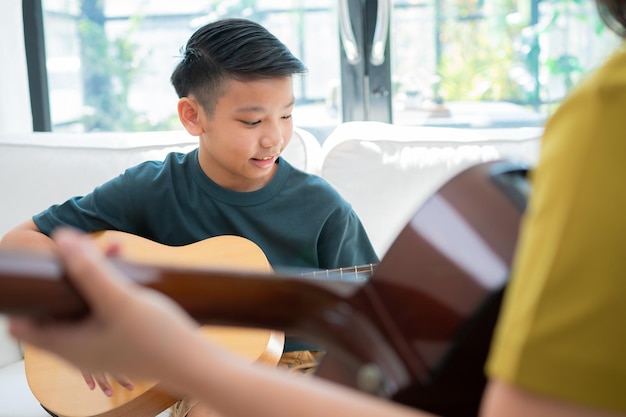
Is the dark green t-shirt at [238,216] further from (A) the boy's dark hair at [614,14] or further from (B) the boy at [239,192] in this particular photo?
(A) the boy's dark hair at [614,14]

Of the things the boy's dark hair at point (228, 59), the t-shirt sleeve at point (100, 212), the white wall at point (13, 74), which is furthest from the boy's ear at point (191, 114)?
the white wall at point (13, 74)

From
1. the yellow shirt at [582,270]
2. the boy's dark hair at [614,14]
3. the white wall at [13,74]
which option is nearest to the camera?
the yellow shirt at [582,270]

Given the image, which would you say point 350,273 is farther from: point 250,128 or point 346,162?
point 346,162

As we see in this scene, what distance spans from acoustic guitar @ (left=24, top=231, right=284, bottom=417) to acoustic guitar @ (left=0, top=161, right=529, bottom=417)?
2.45 feet

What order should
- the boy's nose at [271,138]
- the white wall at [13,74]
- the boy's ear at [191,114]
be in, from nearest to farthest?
the boy's nose at [271,138]
the boy's ear at [191,114]
the white wall at [13,74]

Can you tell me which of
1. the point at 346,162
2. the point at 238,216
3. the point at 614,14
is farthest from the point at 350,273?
the point at 614,14

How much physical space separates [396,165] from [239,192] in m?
0.57

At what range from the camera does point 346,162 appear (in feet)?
7.22

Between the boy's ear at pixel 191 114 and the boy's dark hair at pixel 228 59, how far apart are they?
2cm

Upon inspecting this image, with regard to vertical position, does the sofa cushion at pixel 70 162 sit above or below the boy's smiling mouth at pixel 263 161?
below

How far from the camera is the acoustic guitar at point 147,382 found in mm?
1488

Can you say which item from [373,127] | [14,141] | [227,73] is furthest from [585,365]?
[14,141]

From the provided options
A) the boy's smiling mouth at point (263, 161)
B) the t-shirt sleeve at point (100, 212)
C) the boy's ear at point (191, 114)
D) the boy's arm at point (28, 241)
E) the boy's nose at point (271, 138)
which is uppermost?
the boy's ear at point (191, 114)

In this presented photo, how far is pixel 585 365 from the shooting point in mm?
474
